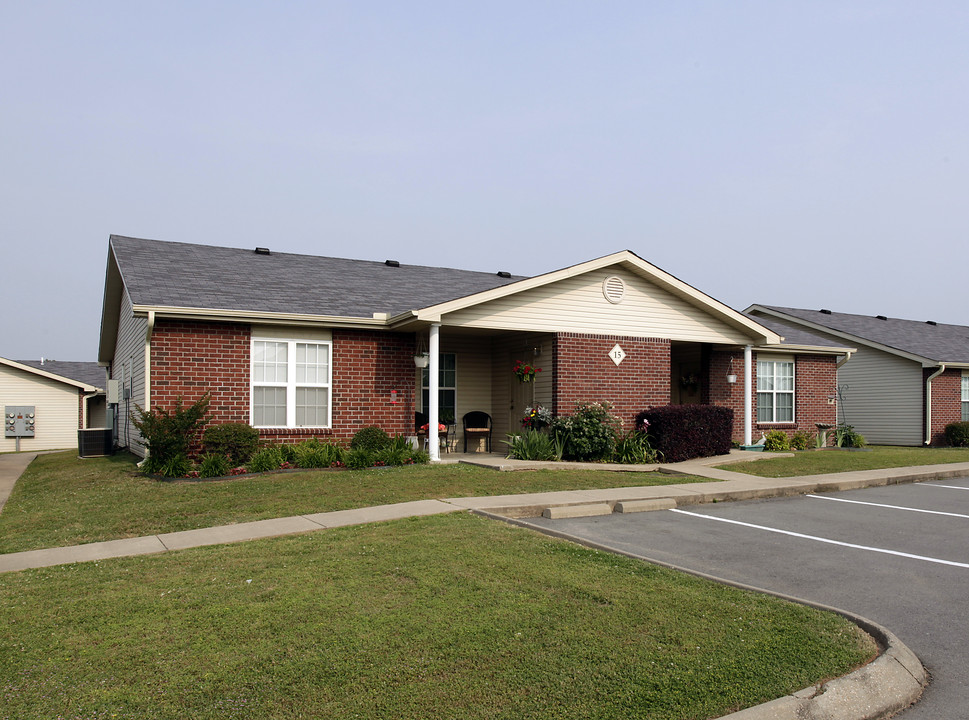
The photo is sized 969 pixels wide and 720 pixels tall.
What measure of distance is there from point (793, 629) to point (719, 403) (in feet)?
50.3

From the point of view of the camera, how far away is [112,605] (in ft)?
18.2

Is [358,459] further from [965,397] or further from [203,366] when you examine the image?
[965,397]

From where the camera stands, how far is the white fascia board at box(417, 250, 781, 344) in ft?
48.4

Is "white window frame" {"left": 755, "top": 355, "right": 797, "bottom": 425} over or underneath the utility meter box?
over

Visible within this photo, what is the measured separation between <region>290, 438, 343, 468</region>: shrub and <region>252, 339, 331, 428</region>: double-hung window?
2.65ft

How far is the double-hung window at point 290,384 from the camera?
14.6m

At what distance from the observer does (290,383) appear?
1481 cm

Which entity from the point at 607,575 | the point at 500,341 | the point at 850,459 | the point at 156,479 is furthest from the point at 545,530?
the point at 850,459

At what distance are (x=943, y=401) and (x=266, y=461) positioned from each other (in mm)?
22493

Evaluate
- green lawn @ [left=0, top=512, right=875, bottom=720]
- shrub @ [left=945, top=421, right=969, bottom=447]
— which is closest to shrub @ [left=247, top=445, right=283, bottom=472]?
green lawn @ [left=0, top=512, right=875, bottom=720]

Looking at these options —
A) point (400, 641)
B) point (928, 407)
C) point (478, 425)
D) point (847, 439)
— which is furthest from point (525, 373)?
point (928, 407)

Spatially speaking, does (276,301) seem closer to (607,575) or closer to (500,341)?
(500,341)

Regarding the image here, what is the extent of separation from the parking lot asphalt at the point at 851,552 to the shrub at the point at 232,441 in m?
6.49

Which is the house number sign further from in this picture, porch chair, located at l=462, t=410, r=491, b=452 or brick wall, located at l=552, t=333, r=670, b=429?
porch chair, located at l=462, t=410, r=491, b=452
